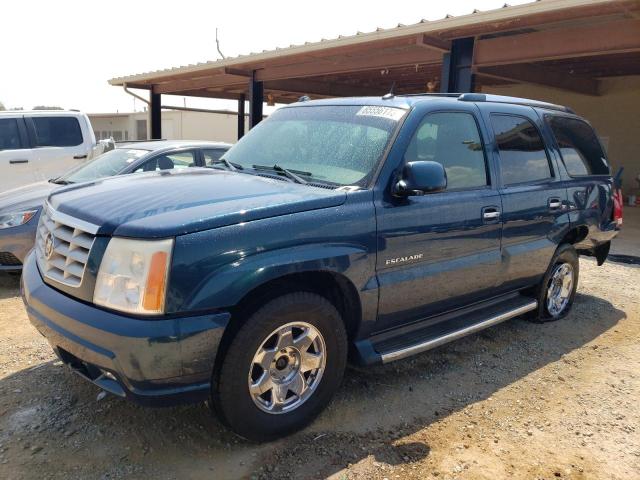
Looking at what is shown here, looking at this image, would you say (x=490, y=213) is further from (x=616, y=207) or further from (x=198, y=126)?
(x=198, y=126)

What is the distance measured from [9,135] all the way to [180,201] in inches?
→ 276

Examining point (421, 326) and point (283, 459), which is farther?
point (421, 326)

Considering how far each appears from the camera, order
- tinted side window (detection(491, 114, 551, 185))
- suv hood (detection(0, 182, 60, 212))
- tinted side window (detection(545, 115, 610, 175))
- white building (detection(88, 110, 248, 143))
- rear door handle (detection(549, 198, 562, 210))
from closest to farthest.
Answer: tinted side window (detection(491, 114, 551, 185))
rear door handle (detection(549, 198, 562, 210))
tinted side window (detection(545, 115, 610, 175))
suv hood (detection(0, 182, 60, 212))
white building (detection(88, 110, 248, 143))

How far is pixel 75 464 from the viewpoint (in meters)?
2.73

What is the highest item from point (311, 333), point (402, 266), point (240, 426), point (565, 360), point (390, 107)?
point (390, 107)

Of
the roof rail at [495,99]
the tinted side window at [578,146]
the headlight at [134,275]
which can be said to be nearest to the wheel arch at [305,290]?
the headlight at [134,275]

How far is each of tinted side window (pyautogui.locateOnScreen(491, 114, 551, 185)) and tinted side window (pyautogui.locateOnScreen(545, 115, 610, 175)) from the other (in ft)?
1.20

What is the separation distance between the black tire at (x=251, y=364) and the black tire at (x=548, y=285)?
2.59 meters

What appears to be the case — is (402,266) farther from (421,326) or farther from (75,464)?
(75,464)

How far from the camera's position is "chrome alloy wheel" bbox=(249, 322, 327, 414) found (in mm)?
2840

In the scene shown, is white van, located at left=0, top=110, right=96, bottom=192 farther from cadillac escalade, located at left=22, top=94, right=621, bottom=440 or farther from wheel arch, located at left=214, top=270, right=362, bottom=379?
wheel arch, located at left=214, top=270, right=362, bottom=379

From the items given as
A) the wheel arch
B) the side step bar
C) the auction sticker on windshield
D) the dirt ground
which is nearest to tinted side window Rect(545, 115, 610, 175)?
the side step bar

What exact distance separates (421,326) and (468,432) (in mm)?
753

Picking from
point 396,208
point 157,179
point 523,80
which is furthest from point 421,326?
point 523,80
